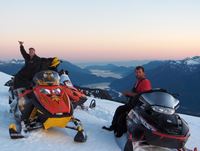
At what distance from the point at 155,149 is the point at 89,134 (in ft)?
5.58

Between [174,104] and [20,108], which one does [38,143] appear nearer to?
[20,108]

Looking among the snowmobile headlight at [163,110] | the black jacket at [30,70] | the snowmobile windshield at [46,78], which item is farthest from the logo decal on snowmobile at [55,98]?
the snowmobile headlight at [163,110]

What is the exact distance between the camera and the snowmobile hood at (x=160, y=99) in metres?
7.75

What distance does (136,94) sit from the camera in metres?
8.59

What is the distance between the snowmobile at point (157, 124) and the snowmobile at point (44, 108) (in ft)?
3.73

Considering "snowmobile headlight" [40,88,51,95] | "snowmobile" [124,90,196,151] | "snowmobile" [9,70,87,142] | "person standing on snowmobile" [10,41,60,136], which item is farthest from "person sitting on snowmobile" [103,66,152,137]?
"person standing on snowmobile" [10,41,60,136]

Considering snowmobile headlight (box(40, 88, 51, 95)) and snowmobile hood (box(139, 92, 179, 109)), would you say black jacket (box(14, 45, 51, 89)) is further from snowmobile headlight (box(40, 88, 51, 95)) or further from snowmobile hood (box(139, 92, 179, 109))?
snowmobile hood (box(139, 92, 179, 109))

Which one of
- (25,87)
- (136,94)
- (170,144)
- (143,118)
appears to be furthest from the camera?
(25,87)

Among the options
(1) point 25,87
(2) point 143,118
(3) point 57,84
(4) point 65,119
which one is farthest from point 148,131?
(1) point 25,87

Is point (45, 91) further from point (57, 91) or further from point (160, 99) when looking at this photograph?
point (160, 99)

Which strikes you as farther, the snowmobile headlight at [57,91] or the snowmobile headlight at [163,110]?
the snowmobile headlight at [57,91]

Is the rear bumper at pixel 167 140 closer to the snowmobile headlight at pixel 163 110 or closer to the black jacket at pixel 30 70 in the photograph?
the snowmobile headlight at pixel 163 110

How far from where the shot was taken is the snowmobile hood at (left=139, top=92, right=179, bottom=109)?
775 cm

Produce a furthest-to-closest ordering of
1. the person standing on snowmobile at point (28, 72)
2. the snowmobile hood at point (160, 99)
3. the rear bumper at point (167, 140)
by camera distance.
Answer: the person standing on snowmobile at point (28, 72) < the snowmobile hood at point (160, 99) < the rear bumper at point (167, 140)
